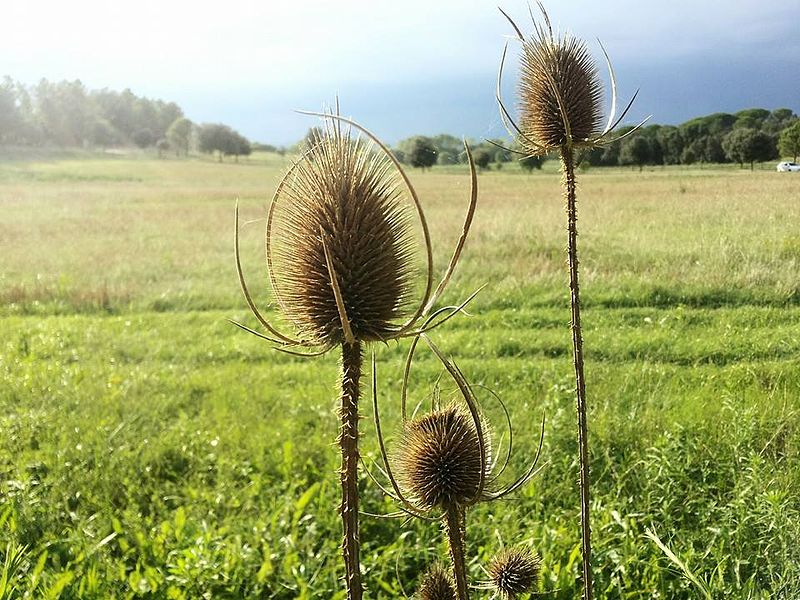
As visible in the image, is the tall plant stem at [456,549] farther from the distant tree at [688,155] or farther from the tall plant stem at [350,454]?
the distant tree at [688,155]

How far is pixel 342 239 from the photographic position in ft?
2.53

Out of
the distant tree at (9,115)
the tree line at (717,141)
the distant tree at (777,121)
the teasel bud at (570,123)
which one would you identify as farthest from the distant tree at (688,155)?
the distant tree at (9,115)

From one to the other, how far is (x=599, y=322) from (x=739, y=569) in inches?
67.2

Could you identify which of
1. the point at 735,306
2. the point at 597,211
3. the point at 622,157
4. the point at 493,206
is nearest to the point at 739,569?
the point at 735,306

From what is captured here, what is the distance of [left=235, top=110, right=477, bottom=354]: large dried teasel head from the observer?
77 centimetres

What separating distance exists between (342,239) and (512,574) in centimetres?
61

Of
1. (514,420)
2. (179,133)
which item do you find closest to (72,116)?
(179,133)

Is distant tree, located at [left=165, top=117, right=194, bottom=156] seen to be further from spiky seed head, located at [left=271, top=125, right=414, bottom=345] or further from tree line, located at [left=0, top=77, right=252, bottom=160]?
spiky seed head, located at [left=271, top=125, right=414, bottom=345]

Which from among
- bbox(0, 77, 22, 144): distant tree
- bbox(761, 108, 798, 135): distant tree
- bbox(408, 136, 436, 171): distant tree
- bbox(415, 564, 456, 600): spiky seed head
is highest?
bbox(0, 77, 22, 144): distant tree

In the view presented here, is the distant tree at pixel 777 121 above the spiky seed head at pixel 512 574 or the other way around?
above

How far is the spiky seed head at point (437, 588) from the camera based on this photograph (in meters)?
1.00

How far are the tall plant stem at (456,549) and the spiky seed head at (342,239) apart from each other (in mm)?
304

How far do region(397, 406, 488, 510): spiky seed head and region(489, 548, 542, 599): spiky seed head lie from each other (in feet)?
0.51

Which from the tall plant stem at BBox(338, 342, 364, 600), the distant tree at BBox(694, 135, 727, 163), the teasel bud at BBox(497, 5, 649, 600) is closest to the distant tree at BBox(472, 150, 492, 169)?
the teasel bud at BBox(497, 5, 649, 600)
